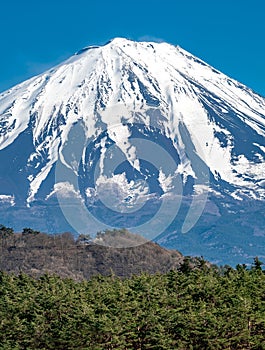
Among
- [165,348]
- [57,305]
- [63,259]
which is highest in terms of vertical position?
[63,259]

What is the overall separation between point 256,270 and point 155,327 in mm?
17997

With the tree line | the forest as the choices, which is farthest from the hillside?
the forest

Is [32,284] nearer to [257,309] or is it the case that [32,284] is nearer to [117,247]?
[257,309]

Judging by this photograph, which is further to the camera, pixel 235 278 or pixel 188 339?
pixel 235 278

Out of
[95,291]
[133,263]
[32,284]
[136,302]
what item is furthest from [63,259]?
[136,302]

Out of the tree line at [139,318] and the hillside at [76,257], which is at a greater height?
the hillside at [76,257]

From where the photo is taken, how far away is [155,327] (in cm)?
3688

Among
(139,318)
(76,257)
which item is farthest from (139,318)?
(76,257)

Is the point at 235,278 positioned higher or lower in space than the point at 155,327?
higher

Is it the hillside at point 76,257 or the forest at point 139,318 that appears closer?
the forest at point 139,318

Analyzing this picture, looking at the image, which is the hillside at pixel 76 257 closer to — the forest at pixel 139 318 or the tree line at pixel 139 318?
the tree line at pixel 139 318

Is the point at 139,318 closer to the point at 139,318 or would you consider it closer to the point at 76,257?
the point at 139,318

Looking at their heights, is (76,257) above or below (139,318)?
above

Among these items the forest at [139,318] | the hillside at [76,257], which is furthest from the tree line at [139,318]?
the hillside at [76,257]
